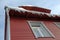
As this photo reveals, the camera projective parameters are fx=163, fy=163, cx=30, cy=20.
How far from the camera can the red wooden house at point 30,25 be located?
7164 mm

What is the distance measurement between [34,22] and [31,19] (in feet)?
1.00

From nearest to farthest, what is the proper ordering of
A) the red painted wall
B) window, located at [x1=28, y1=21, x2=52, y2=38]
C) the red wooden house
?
the red painted wall
the red wooden house
window, located at [x1=28, y1=21, x2=52, y2=38]

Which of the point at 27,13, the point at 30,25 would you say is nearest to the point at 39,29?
the point at 30,25

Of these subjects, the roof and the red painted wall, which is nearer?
the red painted wall

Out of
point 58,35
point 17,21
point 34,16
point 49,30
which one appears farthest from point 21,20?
point 58,35

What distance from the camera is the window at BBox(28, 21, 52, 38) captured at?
7.59 metres

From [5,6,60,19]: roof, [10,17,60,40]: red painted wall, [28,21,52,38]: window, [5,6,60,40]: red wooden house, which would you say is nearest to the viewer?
[10,17,60,40]: red painted wall

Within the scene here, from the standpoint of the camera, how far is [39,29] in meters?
8.38

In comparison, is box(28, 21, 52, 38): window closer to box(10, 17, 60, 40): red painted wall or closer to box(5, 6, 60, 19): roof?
box(10, 17, 60, 40): red painted wall

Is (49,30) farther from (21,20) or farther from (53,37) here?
(21,20)

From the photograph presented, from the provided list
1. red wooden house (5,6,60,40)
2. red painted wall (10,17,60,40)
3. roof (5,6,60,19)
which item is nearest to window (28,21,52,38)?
red wooden house (5,6,60,40)

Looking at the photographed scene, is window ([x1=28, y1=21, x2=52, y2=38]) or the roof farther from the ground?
the roof

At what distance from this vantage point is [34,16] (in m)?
9.08

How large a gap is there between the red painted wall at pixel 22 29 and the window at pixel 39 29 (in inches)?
9.7
